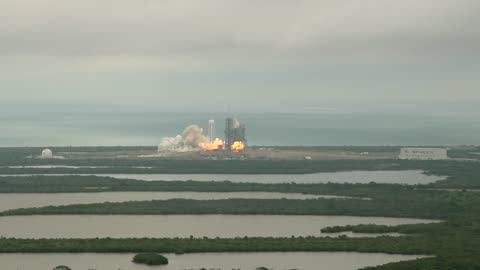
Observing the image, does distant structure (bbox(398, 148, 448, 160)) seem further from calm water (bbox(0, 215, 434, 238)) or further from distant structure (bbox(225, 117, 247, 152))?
calm water (bbox(0, 215, 434, 238))

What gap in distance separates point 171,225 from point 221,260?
31.0 feet

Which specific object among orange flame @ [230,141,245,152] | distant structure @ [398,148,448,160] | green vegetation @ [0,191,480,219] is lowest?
green vegetation @ [0,191,480,219]

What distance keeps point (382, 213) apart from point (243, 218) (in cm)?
728

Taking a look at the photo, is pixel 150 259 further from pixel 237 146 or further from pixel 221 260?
pixel 237 146

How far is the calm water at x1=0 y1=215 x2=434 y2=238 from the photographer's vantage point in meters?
41.1

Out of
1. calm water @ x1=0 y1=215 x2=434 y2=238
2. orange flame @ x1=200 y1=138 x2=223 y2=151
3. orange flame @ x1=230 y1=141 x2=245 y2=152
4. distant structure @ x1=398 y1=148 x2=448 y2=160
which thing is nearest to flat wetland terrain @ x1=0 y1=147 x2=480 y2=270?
calm water @ x1=0 y1=215 x2=434 y2=238

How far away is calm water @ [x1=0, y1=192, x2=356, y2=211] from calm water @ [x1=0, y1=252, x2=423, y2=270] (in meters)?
17.7

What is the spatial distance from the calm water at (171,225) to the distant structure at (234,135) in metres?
51.0

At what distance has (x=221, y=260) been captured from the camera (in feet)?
115

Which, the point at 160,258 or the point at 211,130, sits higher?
the point at 211,130

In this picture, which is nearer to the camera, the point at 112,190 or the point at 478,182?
the point at 112,190

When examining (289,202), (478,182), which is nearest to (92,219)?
(289,202)

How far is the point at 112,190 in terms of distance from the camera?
6194 centimetres

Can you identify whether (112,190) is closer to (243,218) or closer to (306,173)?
(243,218)
